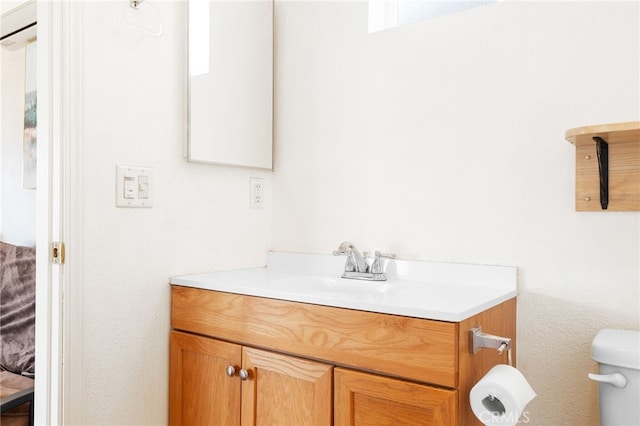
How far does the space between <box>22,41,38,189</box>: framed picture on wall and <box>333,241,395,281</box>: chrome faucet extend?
1681 mm

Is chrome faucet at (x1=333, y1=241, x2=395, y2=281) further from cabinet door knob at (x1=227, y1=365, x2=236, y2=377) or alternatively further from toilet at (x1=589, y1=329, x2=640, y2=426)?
toilet at (x1=589, y1=329, x2=640, y2=426)

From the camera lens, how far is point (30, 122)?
2.36m

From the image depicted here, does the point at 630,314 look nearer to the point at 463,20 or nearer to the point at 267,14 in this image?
the point at 463,20

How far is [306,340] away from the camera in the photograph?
123 cm

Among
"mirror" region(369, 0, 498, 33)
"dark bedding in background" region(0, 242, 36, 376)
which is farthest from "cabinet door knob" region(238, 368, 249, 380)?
"mirror" region(369, 0, 498, 33)

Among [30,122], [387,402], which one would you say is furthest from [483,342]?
[30,122]

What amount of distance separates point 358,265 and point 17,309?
60.0 inches

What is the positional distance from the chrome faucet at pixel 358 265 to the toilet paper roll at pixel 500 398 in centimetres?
59

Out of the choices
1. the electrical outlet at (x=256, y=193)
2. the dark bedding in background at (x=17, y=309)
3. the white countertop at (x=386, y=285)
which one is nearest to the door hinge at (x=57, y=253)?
the white countertop at (x=386, y=285)

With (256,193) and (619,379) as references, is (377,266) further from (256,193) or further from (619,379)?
(619,379)

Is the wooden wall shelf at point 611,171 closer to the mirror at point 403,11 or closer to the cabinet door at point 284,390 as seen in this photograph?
the mirror at point 403,11

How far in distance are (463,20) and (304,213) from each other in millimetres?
884

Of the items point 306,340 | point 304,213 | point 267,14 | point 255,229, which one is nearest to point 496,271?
point 306,340

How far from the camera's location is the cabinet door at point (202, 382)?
1.37 metres
